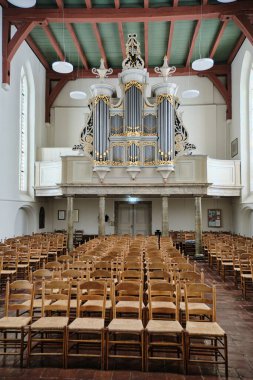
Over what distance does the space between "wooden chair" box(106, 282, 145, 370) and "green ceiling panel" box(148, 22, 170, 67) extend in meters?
16.3

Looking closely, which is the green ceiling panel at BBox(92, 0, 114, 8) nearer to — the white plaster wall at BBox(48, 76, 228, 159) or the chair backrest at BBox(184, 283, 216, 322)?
the white plaster wall at BBox(48, 76, 228, 159)

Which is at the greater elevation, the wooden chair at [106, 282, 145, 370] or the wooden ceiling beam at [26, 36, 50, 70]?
the wooden ceiling beam at [26, 36, 50, 70]

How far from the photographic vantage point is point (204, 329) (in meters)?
4.89

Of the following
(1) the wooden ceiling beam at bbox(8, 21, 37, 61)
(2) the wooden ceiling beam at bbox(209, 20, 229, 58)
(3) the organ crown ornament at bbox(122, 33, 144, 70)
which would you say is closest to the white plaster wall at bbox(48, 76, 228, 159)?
(2) the wooden ceiling beam at bbox(209, 20, 229, 58)

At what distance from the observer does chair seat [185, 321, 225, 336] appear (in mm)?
4723

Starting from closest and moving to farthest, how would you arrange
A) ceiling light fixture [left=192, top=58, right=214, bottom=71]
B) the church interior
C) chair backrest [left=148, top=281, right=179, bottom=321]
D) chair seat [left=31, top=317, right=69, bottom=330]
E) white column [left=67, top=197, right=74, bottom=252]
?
chair seat [left=31, top=317, right=69, bottom=330], chair backrest [left=148, top=281, right=179, bottom=321], ceiling light fixture [left=192, top=58, right=214, bottom=71], the church interior, white column [left=67, top=197, right=74, bottom=252]

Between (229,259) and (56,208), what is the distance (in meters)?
14.8

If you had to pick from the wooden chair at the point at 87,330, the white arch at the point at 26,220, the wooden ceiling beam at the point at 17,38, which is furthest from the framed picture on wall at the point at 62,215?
the wooden chair at the point at 87,330

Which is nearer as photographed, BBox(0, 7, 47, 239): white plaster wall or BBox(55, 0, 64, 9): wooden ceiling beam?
BBox(55, 0, 64, 9): wooden ceiling beam

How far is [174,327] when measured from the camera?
4914 mm

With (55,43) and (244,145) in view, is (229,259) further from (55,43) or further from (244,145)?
(55,43)

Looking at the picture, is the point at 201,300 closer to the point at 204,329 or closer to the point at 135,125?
the point at 204,329

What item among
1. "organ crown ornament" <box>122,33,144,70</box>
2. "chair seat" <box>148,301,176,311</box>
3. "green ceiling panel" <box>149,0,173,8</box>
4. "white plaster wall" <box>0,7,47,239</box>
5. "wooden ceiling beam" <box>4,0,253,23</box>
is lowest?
"chair seat" <box>148,301,176,311</box>

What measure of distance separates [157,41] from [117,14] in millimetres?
4284
